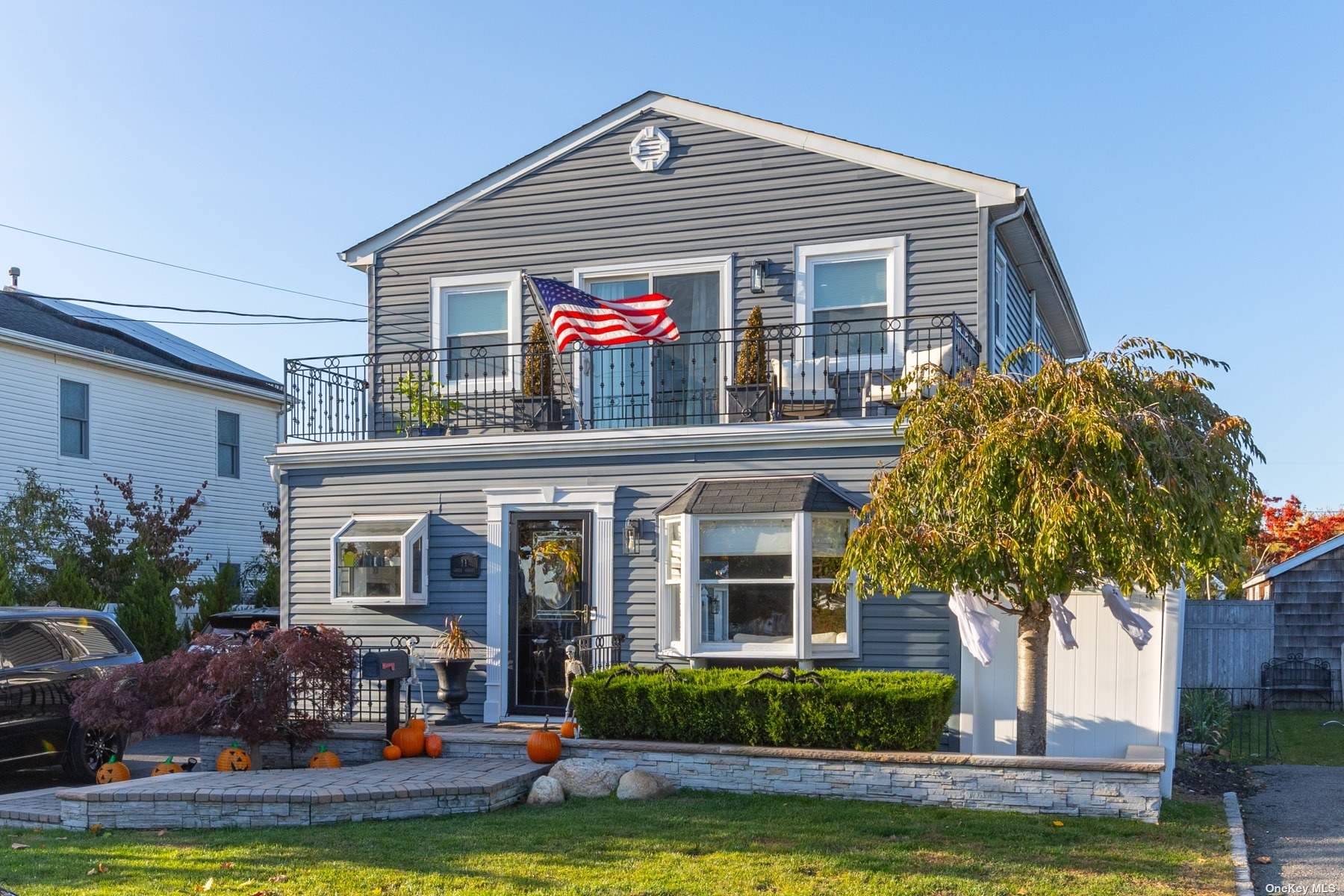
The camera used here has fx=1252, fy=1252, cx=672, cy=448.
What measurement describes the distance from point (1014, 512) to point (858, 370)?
13.6ft

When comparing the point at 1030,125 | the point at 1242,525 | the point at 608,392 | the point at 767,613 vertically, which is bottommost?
the point at 767,613

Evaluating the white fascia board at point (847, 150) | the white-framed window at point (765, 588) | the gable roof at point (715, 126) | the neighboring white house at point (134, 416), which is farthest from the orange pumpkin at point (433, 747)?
the neighboring white house at point (134, 416)

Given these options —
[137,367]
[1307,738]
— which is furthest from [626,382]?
[137,367]

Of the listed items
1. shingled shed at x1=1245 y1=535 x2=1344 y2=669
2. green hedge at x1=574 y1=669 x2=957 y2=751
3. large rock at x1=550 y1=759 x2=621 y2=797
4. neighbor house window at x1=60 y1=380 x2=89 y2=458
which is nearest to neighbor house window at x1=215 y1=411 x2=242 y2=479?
neighbor house window at x1=60 y1=380 x2=89 y2=458

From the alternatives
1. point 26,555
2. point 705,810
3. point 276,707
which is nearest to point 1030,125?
point 705,810

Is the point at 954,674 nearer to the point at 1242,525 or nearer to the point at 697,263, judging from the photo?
the point at 1242,525

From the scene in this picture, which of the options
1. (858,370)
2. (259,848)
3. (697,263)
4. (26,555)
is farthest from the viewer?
(26,555)

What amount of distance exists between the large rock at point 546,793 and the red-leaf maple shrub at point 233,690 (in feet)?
7.30

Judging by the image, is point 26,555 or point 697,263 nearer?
point 697,263

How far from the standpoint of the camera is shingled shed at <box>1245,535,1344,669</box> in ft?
56.3

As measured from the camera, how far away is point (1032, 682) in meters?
9.28

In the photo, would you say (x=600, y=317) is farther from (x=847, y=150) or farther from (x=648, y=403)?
(x=847, y=150)

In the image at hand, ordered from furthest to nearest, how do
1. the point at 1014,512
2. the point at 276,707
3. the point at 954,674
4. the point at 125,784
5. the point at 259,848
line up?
the point at 954,674 → the point at 276,707 → the point at 125,784 → the point at 1014,512 → the point at 259,848

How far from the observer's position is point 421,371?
523 inches
